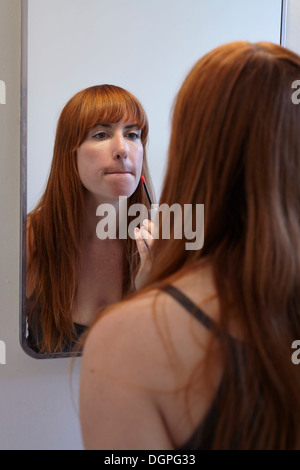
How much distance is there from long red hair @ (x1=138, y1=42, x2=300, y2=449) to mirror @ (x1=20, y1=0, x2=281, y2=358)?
0.32 meters

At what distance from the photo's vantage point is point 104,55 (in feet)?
2.63

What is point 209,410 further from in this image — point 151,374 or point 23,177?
point 23,177

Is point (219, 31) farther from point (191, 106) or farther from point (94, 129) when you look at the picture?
point (191, 106)

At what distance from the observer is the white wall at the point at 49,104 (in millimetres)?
761

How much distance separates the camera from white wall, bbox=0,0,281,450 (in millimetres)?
761

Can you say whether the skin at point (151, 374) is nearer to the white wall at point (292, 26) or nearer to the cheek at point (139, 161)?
the cheek at point (139, 161)

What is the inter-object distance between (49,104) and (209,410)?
520 millimetres

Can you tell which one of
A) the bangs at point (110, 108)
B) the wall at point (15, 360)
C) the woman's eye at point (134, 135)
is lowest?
the wall at point (15, 360)

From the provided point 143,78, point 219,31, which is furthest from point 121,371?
point 219,31

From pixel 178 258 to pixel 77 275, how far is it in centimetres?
36

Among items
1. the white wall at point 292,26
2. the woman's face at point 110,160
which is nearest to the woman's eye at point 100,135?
the woman's face at point 110,160

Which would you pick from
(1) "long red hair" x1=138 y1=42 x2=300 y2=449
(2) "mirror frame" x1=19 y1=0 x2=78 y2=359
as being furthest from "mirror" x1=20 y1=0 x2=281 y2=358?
(1) "long red hair" x1=138 y1=42 x2=300 y2=449

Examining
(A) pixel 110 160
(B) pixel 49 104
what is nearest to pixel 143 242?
(A) pixel 110 160

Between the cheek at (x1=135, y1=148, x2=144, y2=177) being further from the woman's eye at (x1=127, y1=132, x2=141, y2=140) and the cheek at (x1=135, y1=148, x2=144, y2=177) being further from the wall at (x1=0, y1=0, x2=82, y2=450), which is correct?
the wall at (x1=0, y1=0, x2=82, y2=450)
